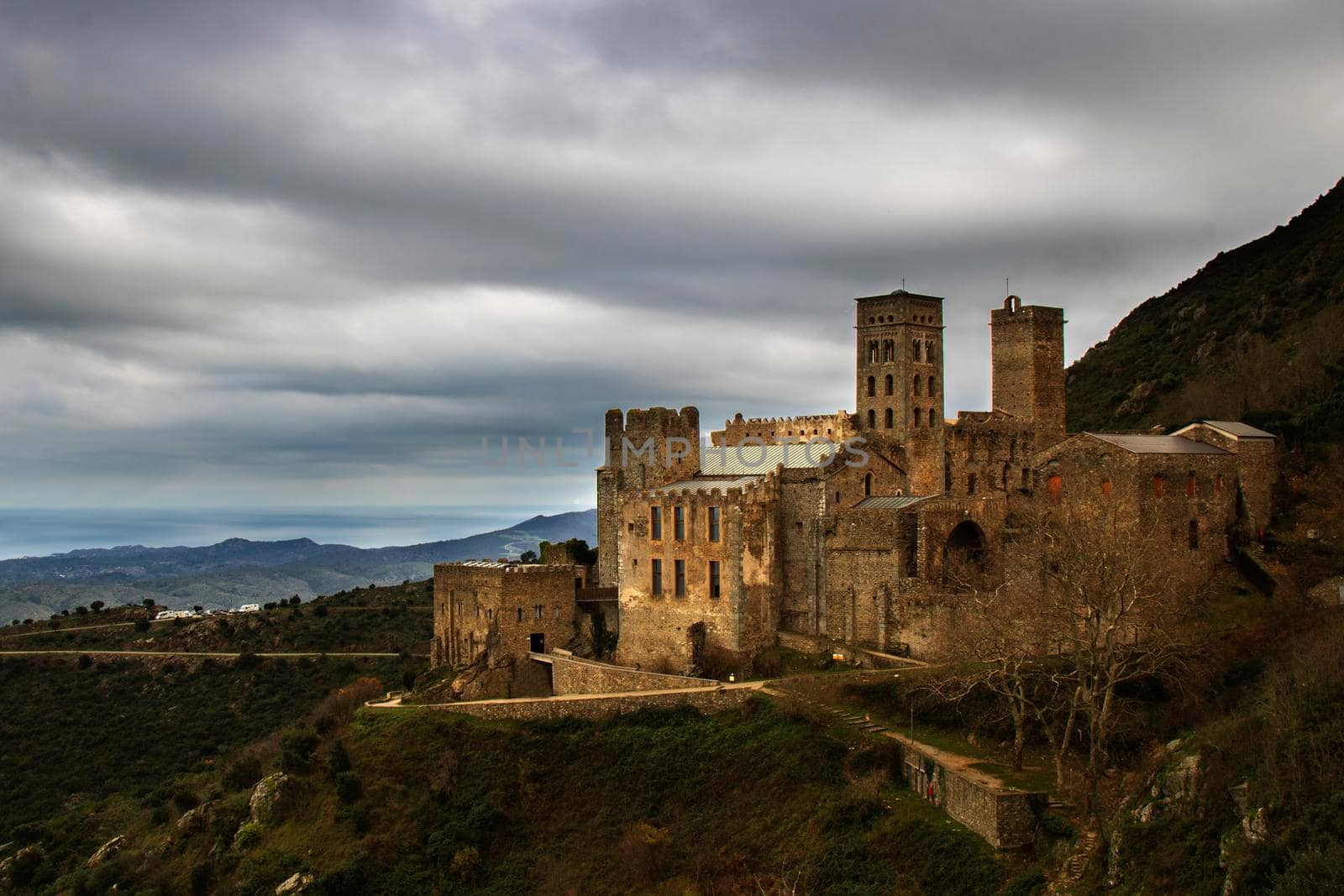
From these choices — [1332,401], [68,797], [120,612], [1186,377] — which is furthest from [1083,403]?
[120,612]

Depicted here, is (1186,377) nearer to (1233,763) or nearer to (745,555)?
(745,555)

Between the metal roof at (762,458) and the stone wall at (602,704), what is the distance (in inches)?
421

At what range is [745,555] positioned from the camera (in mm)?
48594

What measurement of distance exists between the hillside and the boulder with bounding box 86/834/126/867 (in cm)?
5365

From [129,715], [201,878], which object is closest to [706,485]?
[201,878]

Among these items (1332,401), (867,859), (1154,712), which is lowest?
(867,859)

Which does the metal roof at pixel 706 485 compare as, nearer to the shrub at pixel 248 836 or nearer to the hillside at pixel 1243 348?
the shrub at pixel 248 836

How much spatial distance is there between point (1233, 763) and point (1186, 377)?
58161mm

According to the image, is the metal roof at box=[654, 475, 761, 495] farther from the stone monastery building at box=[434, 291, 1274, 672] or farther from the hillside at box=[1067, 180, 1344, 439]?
the hillside at box=[1067, 180, 1344, 439]

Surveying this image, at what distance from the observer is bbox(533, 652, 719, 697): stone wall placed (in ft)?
155

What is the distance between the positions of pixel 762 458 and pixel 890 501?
727 cm

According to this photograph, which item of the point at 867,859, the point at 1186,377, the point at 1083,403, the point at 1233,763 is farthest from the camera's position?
the point at 1083,403

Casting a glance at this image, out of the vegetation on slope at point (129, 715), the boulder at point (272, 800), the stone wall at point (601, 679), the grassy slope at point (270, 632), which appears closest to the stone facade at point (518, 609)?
the stone wall at point (601, 679)

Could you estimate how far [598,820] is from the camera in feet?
137
